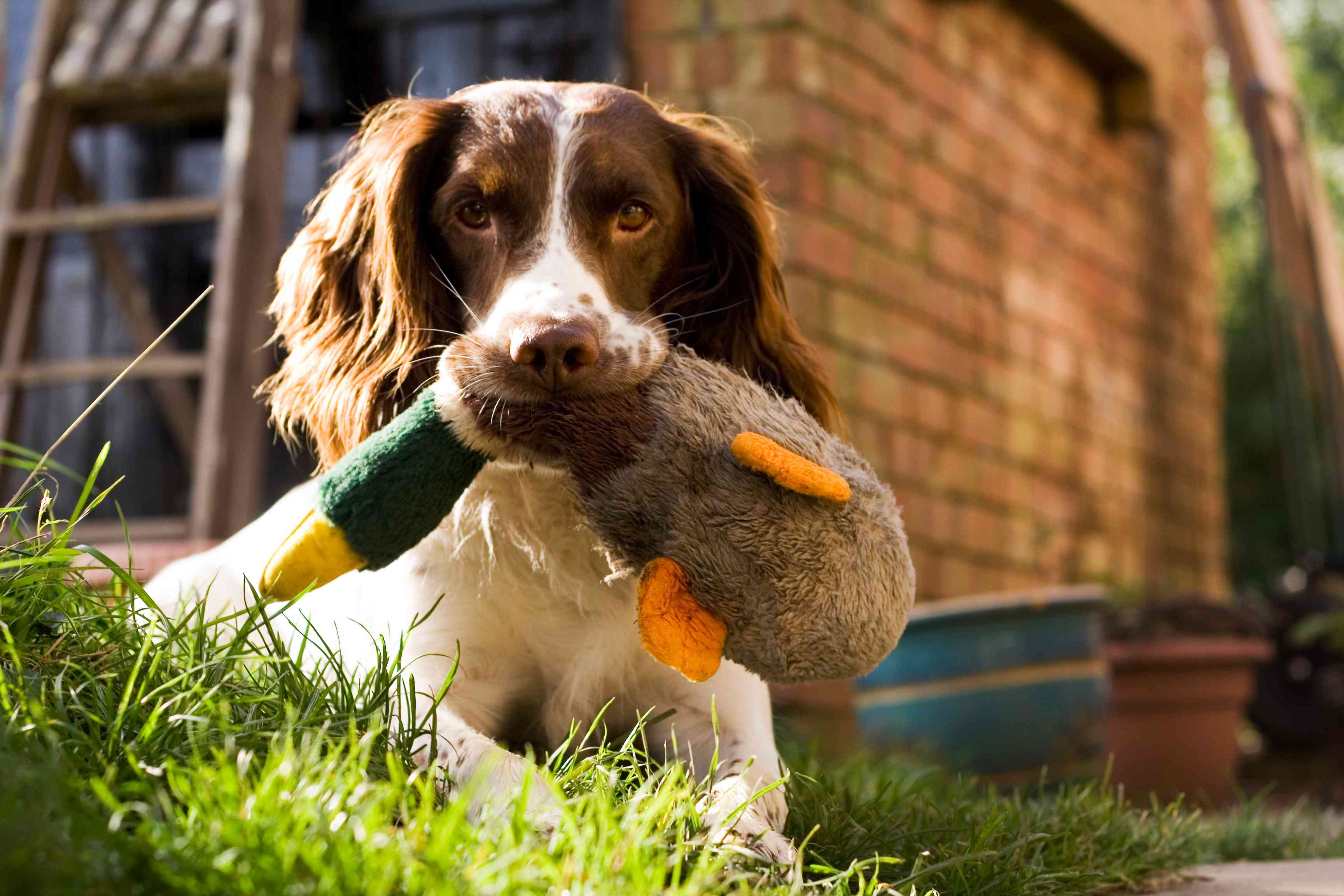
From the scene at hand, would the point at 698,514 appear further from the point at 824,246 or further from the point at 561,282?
the point at 824,246

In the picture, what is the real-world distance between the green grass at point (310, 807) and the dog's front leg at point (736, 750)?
0.15 ft

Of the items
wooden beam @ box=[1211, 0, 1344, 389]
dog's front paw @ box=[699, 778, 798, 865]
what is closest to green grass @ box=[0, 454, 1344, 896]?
dog's front paw @ box=[699, 778, 798, 865]

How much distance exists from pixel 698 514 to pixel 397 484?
0.38 m

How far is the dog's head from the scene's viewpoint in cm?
189

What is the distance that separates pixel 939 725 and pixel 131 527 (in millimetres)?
2748

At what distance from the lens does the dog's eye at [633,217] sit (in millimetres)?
2154

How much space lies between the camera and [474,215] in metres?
2.15

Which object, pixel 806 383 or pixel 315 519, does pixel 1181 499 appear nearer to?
pixel 806 383

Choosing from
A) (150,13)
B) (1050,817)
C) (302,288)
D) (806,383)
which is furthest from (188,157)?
(1050,817)

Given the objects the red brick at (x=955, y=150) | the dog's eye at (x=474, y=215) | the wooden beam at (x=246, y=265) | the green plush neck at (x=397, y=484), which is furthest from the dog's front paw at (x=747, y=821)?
the red brick at (x=955, y=150)

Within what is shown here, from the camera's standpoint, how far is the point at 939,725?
149 inches

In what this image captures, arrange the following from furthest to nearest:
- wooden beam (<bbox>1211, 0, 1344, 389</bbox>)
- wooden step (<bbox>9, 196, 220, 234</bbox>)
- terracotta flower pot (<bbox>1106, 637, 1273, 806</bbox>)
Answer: wooden beam (<bbox>1211, 0, 1344, 389</bbox>)
wooden step (<bbox>9, 196, 220, 234</bbox>)
terracotta flower pot (<bbox>1106, 637, 1273, 806</bbox>)

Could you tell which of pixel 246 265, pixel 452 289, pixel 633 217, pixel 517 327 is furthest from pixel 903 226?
pixel 517 327

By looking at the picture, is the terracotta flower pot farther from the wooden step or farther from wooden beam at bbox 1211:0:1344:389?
wooden beam at bbox 1211:0:1344:389
